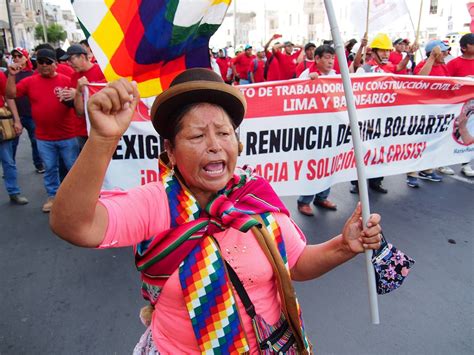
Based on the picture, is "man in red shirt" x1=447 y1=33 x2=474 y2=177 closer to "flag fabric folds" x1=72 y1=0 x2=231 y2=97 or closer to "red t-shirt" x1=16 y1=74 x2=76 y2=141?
"red t-shirt" x1=16 y1=74 x2=76 y2=141

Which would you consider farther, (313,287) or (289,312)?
(313,287)

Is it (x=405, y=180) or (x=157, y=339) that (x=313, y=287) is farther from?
(x=405, y=180)

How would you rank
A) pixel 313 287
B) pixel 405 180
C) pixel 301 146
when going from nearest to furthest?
pixel 313 287 < pixel 301 146 < pixel 405 180

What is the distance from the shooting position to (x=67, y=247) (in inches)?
169

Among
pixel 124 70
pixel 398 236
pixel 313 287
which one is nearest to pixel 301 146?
pixel 398 236

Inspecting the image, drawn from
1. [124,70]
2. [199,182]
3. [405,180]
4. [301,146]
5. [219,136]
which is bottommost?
A: [405,180]

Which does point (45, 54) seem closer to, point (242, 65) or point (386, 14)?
point (386, 14)

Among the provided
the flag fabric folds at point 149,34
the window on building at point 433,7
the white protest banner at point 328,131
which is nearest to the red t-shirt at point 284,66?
the white protest banner at point 328,131

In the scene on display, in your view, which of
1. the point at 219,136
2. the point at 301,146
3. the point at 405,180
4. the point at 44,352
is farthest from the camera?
the point at 405,180

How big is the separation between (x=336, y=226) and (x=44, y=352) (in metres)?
3.18

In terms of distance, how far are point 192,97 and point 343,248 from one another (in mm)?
805

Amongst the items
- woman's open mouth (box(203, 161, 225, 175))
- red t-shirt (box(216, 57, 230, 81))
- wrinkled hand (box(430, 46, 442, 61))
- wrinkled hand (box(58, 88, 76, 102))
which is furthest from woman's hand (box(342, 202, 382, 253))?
red t-shirt (box(216, 57, 230, 81))

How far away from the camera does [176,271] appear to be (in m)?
1.35

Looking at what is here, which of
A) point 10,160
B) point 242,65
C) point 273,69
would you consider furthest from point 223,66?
point 10,160
